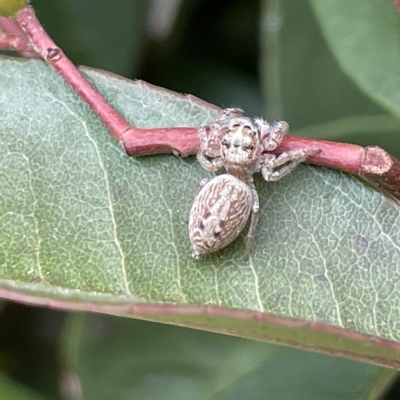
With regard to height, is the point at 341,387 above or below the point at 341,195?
below

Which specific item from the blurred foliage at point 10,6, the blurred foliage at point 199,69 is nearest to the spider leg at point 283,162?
the blurred foliage at point 199,69

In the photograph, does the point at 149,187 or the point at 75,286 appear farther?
the point at 149,187

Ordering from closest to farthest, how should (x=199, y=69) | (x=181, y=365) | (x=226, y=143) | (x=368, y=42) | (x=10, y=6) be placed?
(x=10, y=6) < (x=368, y=42) < (x=226, y=143) < (x=181, y=365) < (x=199, y=69)

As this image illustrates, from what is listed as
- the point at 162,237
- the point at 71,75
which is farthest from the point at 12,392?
the point at 71,75

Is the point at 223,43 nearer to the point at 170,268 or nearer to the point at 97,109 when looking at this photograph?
the point at 97,109

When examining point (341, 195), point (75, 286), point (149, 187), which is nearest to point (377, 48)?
point (341, 195)

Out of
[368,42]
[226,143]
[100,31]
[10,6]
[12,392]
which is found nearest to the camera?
[10,6]

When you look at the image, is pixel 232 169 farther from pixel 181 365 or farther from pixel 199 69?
pixel 199 69
